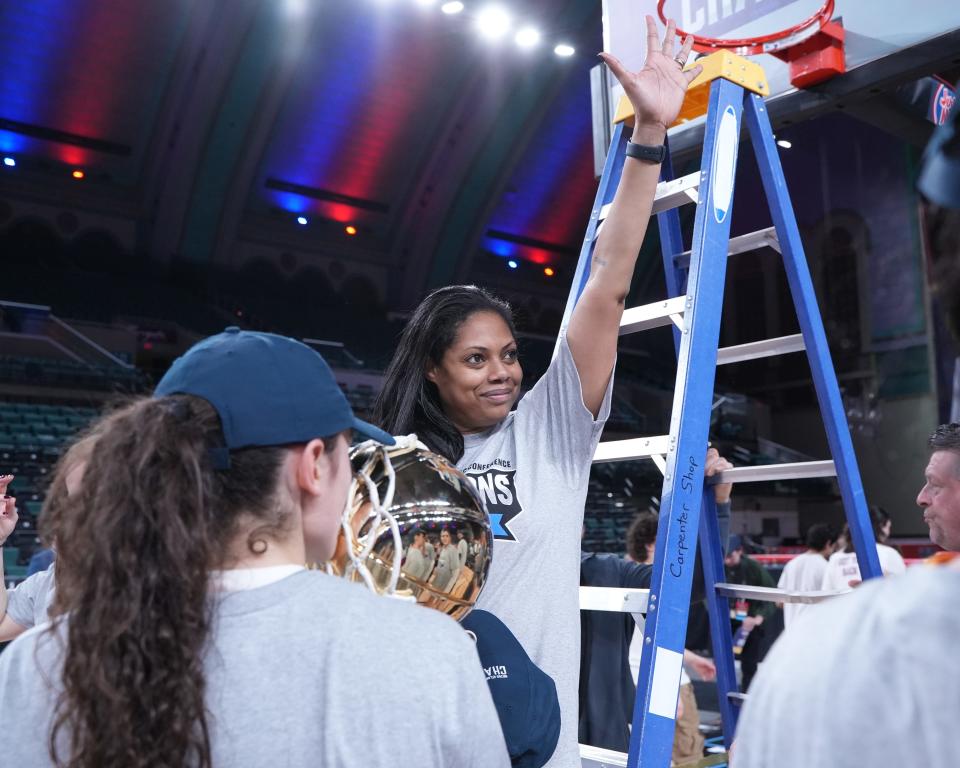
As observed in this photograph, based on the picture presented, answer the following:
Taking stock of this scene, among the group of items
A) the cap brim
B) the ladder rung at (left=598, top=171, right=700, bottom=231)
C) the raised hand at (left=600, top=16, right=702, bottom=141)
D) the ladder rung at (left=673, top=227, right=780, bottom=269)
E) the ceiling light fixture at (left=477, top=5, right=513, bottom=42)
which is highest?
the ceiling light fixture at (left=477, top=5, right=513, bottom=42)

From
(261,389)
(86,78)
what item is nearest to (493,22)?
(86,78)

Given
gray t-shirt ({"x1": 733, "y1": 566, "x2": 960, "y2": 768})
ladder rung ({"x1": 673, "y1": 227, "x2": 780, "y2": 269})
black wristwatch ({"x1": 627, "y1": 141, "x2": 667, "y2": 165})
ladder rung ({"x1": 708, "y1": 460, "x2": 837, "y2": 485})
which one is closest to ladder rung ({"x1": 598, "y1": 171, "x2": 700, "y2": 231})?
ladder rung ({"x1": 673, "y1": 227, "x2": 780, "y2": 269})

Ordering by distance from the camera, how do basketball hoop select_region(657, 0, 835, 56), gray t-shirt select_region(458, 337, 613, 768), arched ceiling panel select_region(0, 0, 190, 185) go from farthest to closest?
arched ceiling panel select_region(0, 0, 190, 185) → basketball hoop select_region(657, 0, 835, 56) → gray t-shirt select_region(458, 337, 613, 768)

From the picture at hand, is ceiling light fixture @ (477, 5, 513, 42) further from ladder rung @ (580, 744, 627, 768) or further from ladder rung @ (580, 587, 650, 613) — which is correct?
ladder rung @ (580, 744, 627, 768)

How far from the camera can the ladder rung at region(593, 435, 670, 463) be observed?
209cm

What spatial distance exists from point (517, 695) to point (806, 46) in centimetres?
212

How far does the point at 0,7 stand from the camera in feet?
52.3

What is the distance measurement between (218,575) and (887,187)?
21732 mm

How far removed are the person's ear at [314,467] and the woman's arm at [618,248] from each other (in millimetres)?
881

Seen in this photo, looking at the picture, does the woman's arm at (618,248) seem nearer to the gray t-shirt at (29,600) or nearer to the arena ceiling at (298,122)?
the gray t-shirt at (29,600)

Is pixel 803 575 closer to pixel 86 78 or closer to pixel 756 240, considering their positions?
pixel 756 240

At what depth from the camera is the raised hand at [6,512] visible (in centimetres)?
270

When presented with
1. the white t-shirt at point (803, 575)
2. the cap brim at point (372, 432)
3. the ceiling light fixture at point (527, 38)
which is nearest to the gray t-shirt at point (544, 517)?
the cap brim at point (372, 432)

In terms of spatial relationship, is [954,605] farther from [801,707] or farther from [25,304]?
[25,304]
